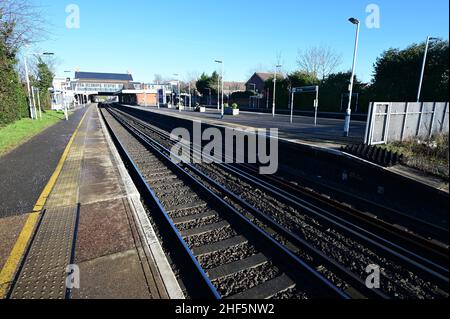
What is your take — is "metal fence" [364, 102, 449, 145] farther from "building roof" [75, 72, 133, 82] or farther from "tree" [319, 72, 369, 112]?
"building roof" [75, 72, 133, 82]

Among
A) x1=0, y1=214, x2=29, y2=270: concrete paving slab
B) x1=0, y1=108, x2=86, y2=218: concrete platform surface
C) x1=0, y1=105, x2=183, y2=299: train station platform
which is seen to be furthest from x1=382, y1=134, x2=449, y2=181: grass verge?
x1=0, y1=108, x2=86, y2=218: concrete platform surface

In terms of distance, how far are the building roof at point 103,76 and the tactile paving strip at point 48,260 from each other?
136019 millimetres

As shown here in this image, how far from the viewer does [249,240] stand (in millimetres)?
4832

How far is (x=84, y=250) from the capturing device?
410 centimetres

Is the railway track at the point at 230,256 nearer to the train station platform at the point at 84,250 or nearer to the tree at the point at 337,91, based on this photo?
the train station platform at the point at 84,250

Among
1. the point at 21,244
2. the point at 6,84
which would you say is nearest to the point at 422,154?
the point at 21,244

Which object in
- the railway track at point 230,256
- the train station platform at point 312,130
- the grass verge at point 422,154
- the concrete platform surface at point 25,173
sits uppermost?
the grass verge at point 422,154

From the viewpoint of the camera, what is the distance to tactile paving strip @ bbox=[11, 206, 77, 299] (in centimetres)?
325

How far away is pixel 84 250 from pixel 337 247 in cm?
438

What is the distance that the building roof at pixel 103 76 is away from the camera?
122 metres

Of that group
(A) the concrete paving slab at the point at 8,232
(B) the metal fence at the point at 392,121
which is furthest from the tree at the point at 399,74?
(A) the concrete paving slab at the point at 8,232

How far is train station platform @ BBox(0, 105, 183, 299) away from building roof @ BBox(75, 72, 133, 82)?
135 m

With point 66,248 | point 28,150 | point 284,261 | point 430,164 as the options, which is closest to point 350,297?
point 284,261
